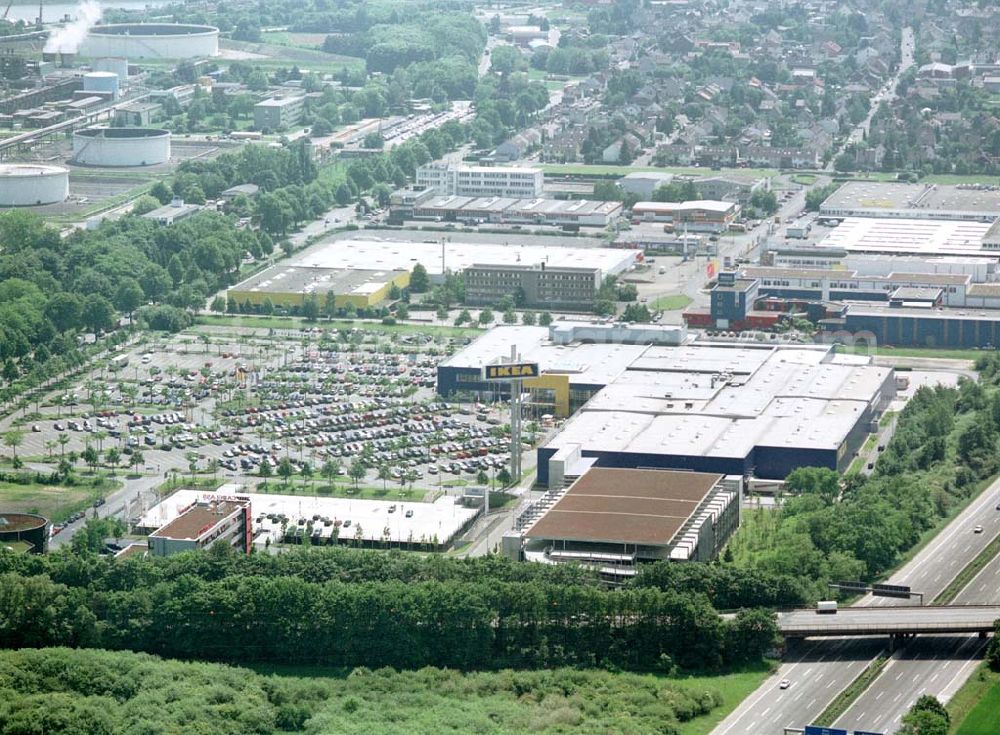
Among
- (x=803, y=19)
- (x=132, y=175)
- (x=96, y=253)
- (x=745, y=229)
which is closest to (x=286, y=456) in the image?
(x=96, y=253)

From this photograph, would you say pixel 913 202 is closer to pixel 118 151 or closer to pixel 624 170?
pixel 624 170

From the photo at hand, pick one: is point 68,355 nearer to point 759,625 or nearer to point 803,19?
point 759,625

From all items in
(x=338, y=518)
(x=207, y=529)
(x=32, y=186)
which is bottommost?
(x=338, y=518)

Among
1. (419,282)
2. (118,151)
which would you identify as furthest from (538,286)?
(118,151)

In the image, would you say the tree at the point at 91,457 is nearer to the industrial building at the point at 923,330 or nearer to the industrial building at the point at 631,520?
the industrial building at the point at 631,520

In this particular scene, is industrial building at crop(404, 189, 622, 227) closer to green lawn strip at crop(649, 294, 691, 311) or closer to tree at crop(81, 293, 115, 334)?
green lawn strip at crop(649, 294, 691, 311)

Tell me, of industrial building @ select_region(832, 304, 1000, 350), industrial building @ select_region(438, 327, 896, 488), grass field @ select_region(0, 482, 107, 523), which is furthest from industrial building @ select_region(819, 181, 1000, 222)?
grass field @ select_region(0, 482, 107, 523)
